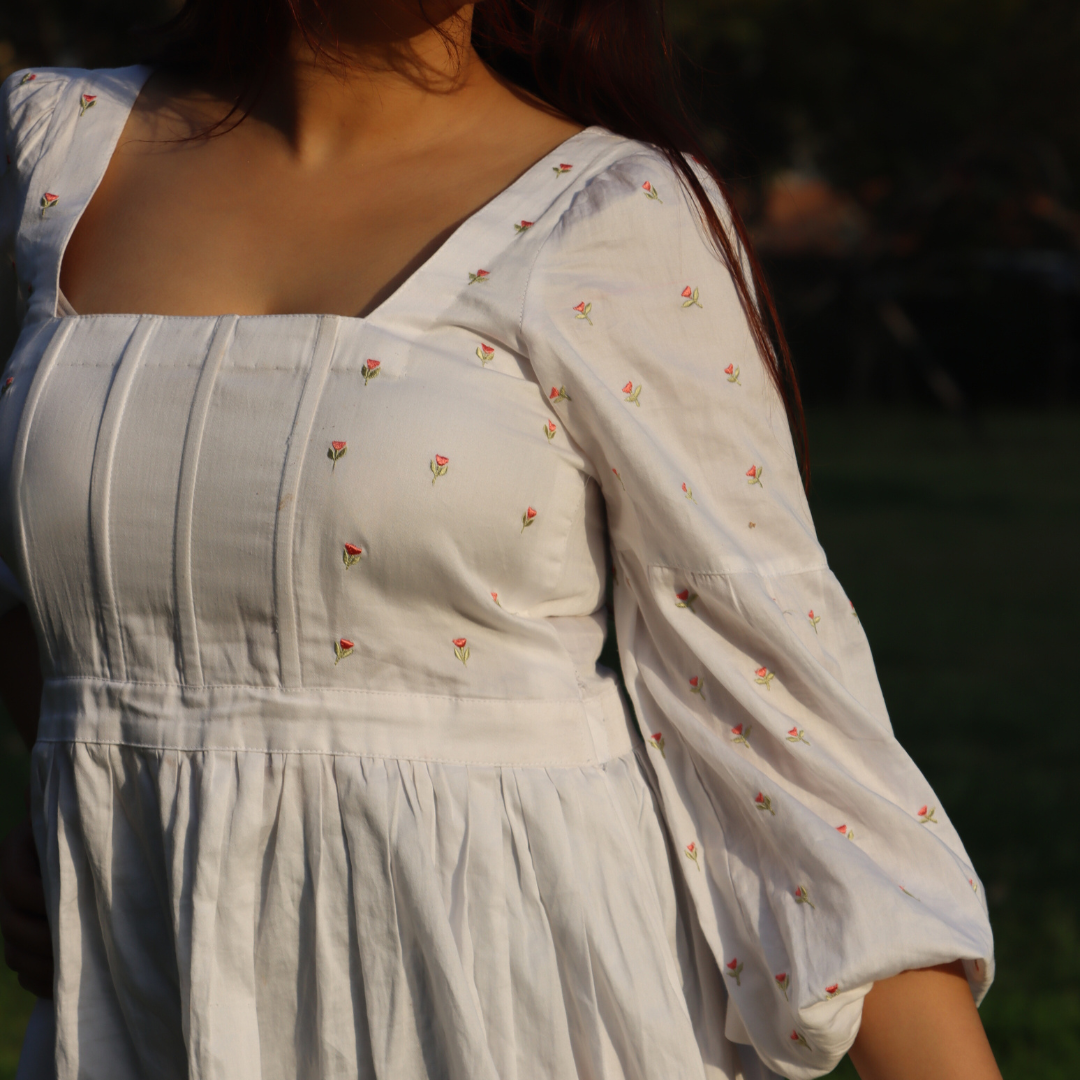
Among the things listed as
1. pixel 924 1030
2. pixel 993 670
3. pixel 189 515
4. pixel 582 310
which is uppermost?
pixel 582 310

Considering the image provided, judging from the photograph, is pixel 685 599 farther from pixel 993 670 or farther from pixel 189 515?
pixel 993 670

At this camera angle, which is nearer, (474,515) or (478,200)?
(474,515)

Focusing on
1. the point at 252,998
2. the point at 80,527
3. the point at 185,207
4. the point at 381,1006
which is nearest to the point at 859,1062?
the point at 381,1006

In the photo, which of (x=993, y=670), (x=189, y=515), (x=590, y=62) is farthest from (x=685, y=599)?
(x=993, y=670)

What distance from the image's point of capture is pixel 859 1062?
1166 mm

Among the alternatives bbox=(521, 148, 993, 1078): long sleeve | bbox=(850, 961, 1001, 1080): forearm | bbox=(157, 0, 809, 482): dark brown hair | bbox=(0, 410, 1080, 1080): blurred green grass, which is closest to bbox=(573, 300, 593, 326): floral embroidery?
bbox=(521, 148, 993, 1078): long sleeve

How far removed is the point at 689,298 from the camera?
1.19 metres

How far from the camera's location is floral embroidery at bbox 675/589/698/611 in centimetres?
119

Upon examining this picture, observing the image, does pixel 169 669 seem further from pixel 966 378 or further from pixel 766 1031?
pixel 966 378

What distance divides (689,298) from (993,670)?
239 inches

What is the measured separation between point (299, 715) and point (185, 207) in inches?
21.9

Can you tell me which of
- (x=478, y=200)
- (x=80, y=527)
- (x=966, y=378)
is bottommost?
(x=966, y=378)

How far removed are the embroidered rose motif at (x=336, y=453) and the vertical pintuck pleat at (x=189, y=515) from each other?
0.39 feet

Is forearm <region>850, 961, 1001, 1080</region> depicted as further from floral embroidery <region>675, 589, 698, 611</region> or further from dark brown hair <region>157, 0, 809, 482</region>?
dark brown hair <region>157, 0, 809, 482</region>
